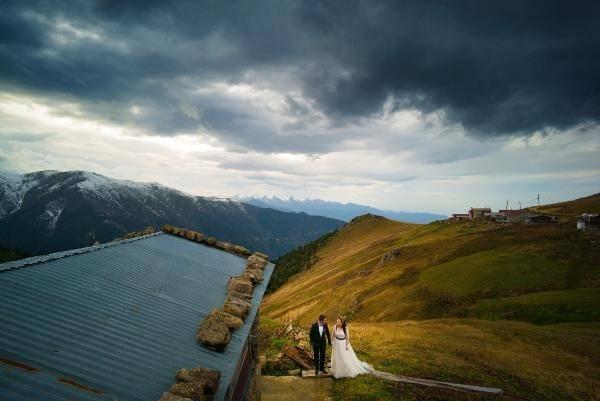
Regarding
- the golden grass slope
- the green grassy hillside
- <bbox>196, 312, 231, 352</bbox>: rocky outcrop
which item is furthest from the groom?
the golden grass slope

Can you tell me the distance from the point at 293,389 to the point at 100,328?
12.0 meters

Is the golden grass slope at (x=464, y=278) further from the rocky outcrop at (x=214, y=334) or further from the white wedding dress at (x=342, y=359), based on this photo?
the rocky outcrop at (x=214, y=334)

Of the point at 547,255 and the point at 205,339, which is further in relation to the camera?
the point at 547,255

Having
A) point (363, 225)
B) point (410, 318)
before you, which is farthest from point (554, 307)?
point (363, 225)

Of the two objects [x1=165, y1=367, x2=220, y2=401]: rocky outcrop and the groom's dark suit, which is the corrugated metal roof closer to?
[x1=165, y1=367, x2=220, y2=401]: rocky outcrop

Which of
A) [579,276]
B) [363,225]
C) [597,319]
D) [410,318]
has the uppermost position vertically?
[363,225]

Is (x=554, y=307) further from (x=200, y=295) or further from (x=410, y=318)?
(x=200, y=295)

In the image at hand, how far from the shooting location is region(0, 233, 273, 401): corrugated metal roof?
759 centimetres

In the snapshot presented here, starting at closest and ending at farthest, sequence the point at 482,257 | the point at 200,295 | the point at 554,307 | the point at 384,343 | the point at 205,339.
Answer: the point at 205,339
the point at 200,295
the point at 384,343
the point at 554,307
the point at 482,257

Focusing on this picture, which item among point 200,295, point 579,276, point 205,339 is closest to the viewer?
point 205,339

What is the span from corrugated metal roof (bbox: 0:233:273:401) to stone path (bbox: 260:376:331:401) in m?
5.21

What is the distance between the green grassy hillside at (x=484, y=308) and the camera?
22422 mm

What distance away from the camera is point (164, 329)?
11.2 m

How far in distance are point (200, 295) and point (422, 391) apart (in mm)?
11943
